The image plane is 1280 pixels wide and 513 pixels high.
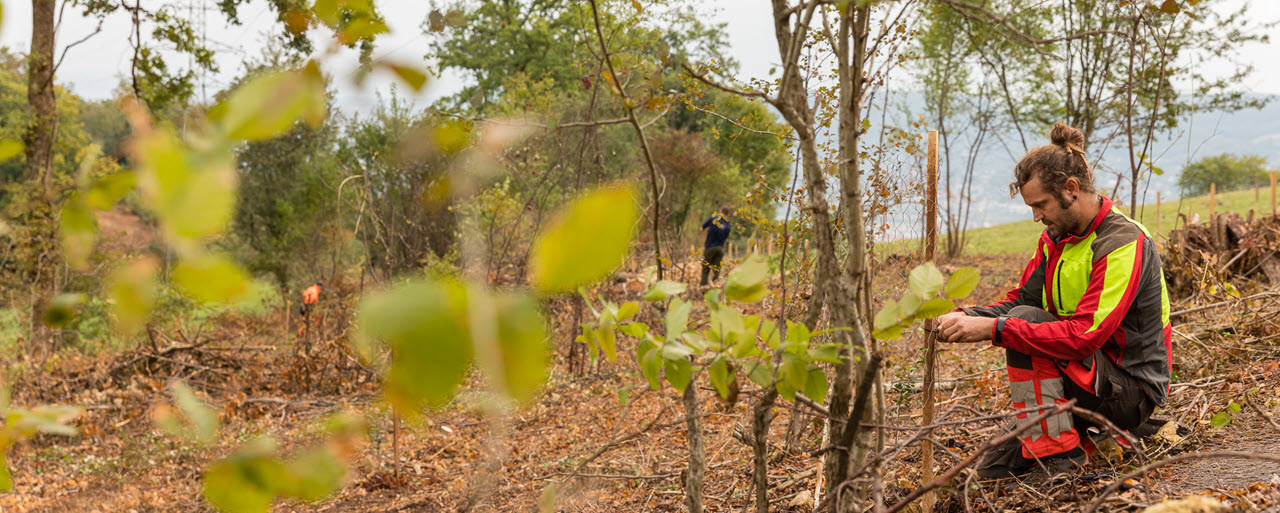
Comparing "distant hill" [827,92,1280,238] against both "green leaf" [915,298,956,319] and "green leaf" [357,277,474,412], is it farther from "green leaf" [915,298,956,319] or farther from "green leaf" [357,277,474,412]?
"green leaf" [357,277,474,412]

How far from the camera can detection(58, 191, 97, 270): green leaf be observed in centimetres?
58

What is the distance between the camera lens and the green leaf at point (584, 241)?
9.8 inches

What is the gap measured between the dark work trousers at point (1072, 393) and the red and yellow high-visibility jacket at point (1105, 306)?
4cm

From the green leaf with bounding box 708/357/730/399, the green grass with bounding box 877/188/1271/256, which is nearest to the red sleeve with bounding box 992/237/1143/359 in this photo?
the green leaf with bounding box 708/357/730/399

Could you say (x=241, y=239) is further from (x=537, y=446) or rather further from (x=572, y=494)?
(x=572, y=494)

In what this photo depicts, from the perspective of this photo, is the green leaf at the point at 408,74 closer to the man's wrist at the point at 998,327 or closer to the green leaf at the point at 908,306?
the green leaf at the point at 908,306

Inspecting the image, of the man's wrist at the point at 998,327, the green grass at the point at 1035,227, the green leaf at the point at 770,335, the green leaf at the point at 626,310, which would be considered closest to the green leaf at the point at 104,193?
the green leaf at the point at 626,310

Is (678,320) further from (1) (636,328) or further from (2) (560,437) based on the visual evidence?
(2) (560,437)

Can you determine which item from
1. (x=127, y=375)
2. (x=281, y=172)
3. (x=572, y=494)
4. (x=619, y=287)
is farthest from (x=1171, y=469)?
(x=281, y=172)

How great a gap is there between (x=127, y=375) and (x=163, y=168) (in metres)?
9.01

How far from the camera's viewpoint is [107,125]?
A: 3734 cm

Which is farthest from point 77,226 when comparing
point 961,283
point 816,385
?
point 961,283

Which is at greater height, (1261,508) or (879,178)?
(879,178)

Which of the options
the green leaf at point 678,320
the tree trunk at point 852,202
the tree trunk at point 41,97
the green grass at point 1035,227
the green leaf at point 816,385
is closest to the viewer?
the green leaf at point 678,320
